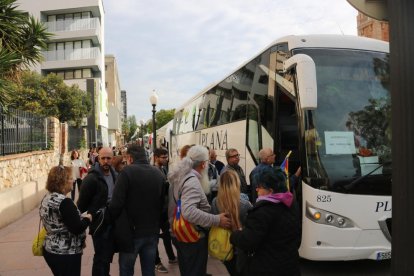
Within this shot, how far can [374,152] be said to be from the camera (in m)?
6.22

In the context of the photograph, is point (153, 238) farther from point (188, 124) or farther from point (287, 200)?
point (188, 124)

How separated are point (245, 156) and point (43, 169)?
386 inches

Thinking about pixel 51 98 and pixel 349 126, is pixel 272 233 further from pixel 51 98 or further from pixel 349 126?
pixel 51 98

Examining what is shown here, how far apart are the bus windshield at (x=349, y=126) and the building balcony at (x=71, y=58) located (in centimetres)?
4488

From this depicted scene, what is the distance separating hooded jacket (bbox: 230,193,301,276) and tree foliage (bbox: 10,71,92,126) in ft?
101

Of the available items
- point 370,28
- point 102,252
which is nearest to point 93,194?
point 102,252

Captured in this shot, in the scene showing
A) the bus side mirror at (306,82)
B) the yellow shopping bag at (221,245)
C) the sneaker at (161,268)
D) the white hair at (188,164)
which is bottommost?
the sneaker at (161,268)

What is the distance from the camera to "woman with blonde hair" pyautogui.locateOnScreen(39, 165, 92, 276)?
162 inches

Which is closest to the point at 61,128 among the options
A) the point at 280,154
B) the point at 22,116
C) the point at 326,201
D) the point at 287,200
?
the point at 22,116

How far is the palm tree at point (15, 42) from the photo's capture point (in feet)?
38.0

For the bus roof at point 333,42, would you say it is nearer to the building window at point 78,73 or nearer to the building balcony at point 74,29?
the building balcony at point 74,29

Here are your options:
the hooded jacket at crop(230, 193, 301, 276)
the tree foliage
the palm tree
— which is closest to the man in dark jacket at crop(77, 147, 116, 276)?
the hooded jacket at crop(230, 193, 301, 276)

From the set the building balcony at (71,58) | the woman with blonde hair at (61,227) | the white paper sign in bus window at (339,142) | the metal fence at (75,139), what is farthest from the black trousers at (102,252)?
the building balcony at (71,58)

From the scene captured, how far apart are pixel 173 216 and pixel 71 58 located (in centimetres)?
4732
